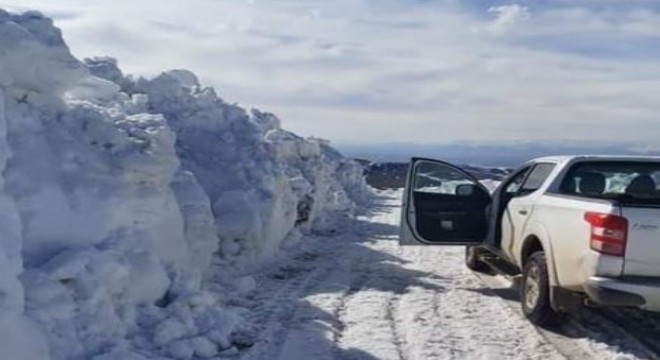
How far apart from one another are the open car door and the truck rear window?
1.78 metres

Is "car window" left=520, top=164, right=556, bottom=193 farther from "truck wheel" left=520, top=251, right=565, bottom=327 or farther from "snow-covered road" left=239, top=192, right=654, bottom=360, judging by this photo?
"snow-covered road" left=239, top=192, right=654, bottom=360

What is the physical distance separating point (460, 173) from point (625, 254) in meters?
3.74

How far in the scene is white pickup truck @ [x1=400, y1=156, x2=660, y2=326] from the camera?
6.52 metres

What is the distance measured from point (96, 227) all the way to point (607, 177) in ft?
17.1

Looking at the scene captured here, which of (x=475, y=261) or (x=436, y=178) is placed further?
(x=475, y=261)

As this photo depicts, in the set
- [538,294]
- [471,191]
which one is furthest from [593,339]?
[471,191]

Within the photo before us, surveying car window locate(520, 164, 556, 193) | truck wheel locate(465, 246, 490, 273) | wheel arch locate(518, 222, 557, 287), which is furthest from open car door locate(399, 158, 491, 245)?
wheel arch locate(518, 222, 557, 287)

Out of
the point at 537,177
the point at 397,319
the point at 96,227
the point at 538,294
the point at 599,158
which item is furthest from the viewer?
the point at 537,177

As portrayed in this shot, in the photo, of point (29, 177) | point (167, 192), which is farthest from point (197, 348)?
point (167, 192)

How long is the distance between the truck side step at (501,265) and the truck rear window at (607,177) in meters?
1.41

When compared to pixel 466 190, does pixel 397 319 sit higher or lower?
lower

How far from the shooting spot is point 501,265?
9859 millimetres

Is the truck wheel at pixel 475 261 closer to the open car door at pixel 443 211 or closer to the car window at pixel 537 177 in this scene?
the open car door at pixel 443 211

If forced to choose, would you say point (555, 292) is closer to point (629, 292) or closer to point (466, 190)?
point (629, 292)
